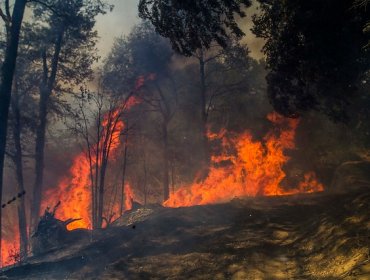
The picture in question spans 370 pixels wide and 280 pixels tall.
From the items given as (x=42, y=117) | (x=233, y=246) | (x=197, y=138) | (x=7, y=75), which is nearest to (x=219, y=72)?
(x=197, y=138)

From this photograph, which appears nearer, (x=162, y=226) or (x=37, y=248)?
(x=162, y=226)

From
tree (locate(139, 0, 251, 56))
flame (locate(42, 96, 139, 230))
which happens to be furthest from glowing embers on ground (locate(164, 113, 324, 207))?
tree (locate(139, 0, 251, 56))

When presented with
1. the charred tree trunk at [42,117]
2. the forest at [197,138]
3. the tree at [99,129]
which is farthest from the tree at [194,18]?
the charred tree trunk at [42,117]

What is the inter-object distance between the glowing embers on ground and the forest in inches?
3.9

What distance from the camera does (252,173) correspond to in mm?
25391

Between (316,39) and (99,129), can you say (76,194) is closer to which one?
(99,129)

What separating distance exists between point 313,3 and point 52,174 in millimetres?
28839

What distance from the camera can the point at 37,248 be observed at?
53.6ft

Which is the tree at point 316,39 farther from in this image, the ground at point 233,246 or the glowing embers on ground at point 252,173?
the glowing embers on ground at point 252,173

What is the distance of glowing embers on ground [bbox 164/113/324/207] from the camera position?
24.5 meters

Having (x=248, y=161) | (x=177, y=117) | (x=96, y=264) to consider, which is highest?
(x=177, y=117)

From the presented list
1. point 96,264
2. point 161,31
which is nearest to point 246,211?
point 96,264

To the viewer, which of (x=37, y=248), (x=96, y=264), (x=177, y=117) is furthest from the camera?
(x=177, y=117)

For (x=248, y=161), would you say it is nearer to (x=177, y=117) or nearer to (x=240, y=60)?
(x=240, y=60)
